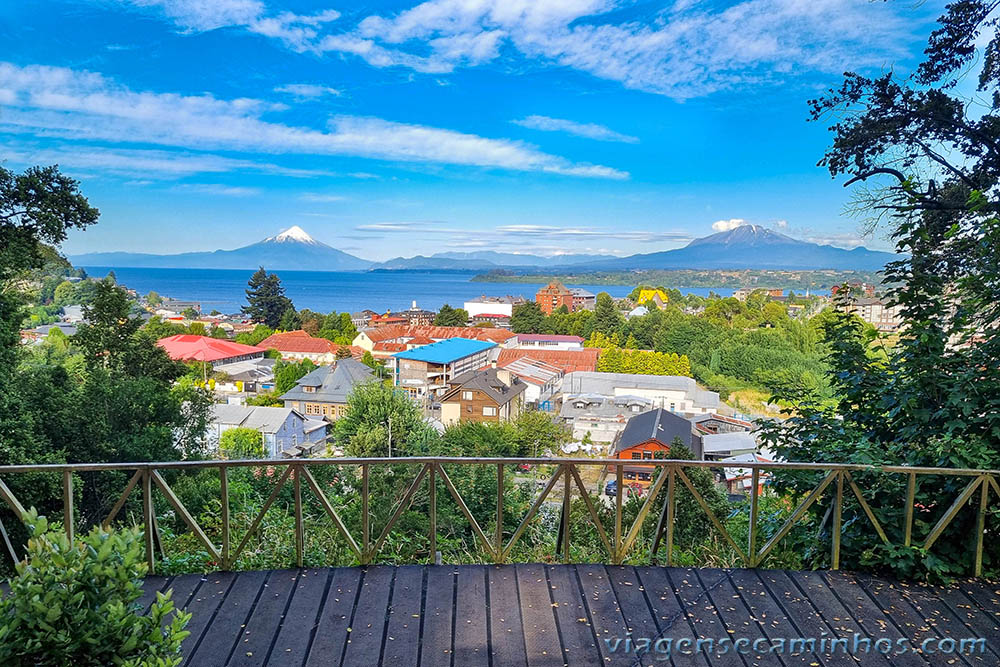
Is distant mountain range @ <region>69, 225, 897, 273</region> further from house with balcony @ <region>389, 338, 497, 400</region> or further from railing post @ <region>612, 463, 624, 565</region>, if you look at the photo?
house with balcony @ <region>389, 338, 497, 400</region>

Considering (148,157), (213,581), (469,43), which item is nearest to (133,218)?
(148,157)

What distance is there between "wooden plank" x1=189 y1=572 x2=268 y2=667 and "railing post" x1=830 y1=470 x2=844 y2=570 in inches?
103

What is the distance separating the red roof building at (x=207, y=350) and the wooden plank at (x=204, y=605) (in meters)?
27.3

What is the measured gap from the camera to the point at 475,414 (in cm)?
1789

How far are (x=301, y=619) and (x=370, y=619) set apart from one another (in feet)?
0.89

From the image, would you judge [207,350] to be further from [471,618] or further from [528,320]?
[471,618]

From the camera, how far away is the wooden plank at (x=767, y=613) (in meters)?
2.19

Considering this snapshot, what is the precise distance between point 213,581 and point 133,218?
154 feet

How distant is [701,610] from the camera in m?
2.49

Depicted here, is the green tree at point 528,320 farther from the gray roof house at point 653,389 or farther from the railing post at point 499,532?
the railing post at point 499,532

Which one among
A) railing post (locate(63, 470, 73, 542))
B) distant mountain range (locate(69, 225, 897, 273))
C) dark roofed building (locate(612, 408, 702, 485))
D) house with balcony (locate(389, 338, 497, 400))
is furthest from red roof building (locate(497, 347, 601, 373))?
railing post (locate(63, 470, 73, 542))

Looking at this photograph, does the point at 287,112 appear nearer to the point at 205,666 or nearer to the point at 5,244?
the point at 5,244

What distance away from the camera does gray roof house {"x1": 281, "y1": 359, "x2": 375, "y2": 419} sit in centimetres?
2192

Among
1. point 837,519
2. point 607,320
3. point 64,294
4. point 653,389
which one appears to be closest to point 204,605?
point 837,519
